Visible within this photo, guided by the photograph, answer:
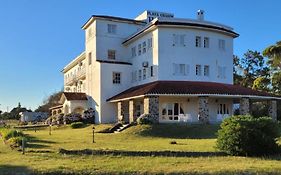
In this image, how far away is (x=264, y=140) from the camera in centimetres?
1711

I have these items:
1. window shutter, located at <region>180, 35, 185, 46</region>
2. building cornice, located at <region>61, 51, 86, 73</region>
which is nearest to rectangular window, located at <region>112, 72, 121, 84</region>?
window shutter, located at <region>180, 35, 185, 46</region>

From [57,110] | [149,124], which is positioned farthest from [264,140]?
[57,110]

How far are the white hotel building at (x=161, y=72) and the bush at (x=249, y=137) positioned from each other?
52.1 feet

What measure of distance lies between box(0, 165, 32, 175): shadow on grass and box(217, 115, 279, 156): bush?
8842 mm

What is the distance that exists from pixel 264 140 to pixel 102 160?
7267mm

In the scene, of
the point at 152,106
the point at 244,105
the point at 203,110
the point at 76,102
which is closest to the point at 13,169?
the point at 152,106

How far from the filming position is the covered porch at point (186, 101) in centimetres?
3353

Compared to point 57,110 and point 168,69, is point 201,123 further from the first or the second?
point 57,110

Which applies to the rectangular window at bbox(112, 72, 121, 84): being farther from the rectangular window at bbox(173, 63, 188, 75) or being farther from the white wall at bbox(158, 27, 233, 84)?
the rectangular window at bbox(173, 63, 188, 75)

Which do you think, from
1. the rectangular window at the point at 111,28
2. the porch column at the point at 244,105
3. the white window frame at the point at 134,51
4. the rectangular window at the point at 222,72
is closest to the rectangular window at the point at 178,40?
the rectangular window at the point at 222,72

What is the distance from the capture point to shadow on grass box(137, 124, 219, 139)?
28.7m

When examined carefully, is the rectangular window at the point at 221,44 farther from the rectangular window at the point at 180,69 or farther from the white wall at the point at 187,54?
the rectangular window at the point at 180,69

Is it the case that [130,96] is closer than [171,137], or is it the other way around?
[171,137]

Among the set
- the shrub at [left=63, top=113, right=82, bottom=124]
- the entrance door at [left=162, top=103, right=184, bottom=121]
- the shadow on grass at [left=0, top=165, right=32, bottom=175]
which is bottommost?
the shadow on grass at [left=0, top=165, right=32, bottom=175]
